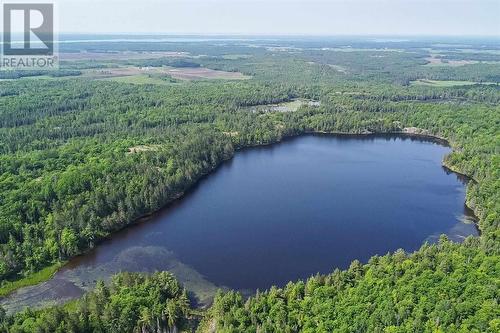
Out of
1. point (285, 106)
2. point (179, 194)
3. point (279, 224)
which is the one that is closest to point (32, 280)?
point (179, 194)

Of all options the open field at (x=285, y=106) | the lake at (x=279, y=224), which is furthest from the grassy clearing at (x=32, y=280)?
the open field at (x=285, y=106)

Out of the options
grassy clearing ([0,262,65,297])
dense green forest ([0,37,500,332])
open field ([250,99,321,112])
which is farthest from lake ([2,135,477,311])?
open field ([250,99,321,112])

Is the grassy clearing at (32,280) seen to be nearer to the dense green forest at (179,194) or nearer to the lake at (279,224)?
the dense green forest at (179,194)

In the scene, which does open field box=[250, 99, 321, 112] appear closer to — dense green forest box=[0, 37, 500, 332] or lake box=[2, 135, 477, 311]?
dense green forest box=[0, 37, 500, 332]

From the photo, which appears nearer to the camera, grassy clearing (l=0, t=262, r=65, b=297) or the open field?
grassy clearing (l=0, t=262, r=65, b=297)

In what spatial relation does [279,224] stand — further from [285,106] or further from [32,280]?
[285,106]
